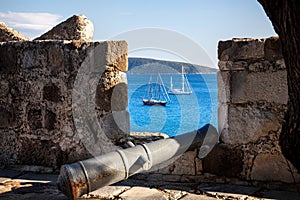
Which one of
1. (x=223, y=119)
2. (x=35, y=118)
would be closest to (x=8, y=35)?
(x=35, y=118)

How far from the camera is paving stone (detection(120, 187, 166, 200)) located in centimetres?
336

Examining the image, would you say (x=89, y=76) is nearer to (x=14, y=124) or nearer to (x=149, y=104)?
(x=14, y=124)

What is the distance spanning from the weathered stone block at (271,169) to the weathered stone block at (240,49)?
925 millimetres

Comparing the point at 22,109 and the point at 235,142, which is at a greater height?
the point at 22,109

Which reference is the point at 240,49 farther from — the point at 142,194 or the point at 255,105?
the point at 142,194

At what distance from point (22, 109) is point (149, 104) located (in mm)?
25106

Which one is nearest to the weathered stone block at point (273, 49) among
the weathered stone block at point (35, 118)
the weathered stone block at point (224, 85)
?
the weathered stone block at point (224, 85)

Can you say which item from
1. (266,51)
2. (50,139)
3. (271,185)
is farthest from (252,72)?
(50,139)

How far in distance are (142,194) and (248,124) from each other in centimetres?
120

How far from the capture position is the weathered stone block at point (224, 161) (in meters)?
3.87

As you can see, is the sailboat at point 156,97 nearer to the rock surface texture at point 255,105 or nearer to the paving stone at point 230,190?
the rock surface texture at point 255,105

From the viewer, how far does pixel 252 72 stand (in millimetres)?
3750

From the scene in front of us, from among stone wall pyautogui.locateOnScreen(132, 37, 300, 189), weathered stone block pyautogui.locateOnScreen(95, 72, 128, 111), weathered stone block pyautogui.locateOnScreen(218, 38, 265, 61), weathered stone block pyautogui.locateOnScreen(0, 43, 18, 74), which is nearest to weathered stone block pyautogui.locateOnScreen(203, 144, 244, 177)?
stone wall pyautogui.locateOnScreen(132, 37, 300, 189)

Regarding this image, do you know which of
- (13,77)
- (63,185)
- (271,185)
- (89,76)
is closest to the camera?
(63,185)
